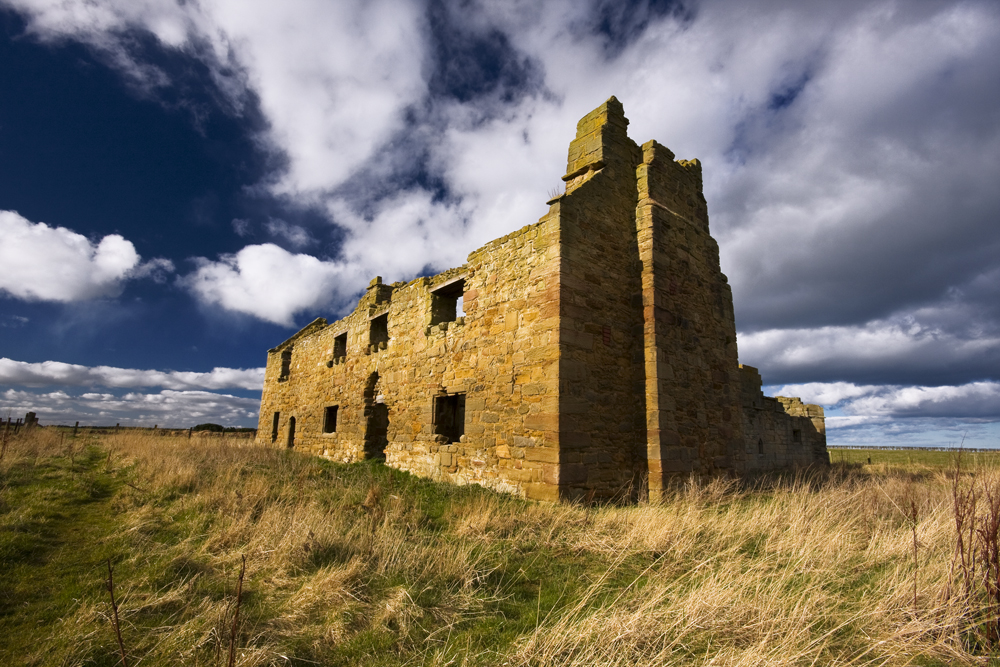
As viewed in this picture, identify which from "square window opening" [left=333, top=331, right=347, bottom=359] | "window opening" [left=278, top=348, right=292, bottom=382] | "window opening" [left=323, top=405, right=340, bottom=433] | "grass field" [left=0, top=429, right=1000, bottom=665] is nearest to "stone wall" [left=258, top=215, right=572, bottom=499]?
"window opening" [left=323, top=405, right=340, bottom=433]

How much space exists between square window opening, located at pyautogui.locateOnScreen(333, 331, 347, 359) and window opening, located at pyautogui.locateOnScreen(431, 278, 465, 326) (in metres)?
5.99

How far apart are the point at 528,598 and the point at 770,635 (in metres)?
1.98

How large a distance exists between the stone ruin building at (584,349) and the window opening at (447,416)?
3 centimetres

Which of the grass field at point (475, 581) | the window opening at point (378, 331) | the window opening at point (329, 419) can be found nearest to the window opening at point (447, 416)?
the grass field at point (475, 581)

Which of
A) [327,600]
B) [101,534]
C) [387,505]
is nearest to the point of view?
[327,600]

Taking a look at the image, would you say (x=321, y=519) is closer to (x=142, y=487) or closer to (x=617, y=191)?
(x=142, y=487)

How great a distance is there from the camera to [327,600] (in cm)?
402

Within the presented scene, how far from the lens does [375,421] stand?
1280cm

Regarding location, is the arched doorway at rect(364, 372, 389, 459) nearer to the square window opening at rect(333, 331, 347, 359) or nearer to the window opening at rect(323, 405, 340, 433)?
the window opening at rect(323, 405, 340, 433)

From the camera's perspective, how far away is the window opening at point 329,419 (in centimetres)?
1566

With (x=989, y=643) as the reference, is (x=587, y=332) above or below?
above

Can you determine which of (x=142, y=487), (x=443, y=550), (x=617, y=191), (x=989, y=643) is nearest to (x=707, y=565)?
(x=989, y=643)

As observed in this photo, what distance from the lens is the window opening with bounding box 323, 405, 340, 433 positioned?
15.7 metres

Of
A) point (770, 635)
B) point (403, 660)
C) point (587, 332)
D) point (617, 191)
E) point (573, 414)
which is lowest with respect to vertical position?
point (403, 660)
